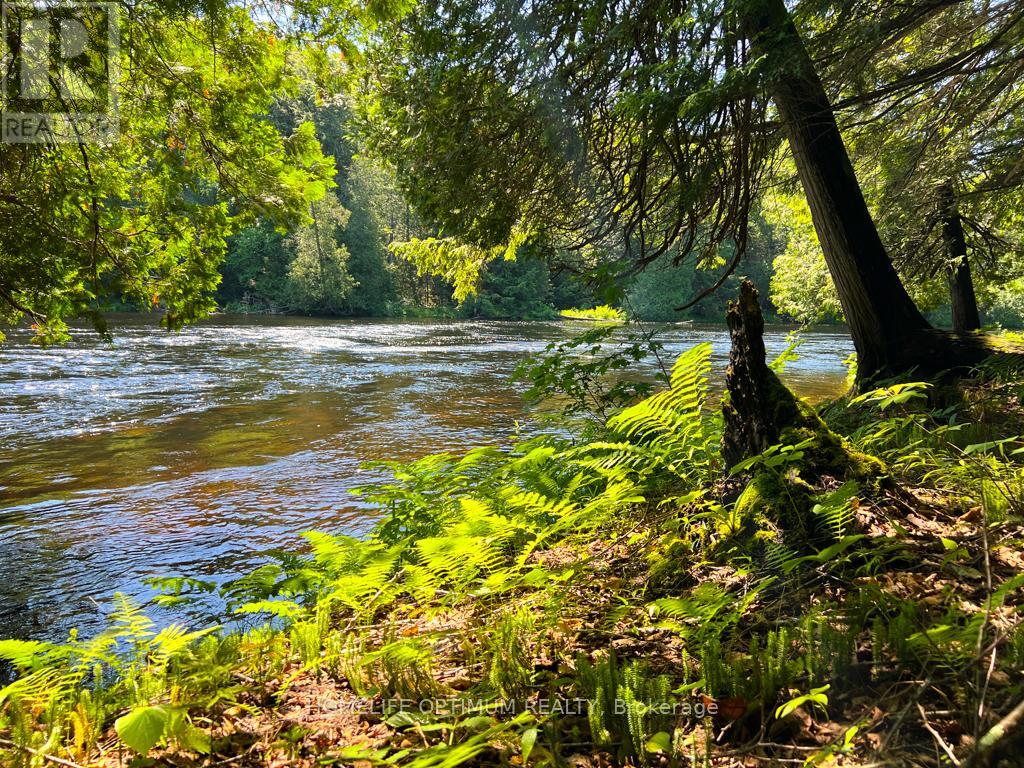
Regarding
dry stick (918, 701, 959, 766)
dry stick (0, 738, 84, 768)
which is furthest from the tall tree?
dry stick (0, 738, 84, 768)

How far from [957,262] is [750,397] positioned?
28.5 feet

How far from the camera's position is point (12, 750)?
72.0 inches

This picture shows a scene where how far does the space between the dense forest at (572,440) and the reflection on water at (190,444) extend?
0.13 meters

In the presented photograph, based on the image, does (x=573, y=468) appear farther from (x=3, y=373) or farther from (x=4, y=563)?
(x=3, y=373)

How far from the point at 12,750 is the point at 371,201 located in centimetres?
5375

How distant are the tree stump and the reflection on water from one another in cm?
400

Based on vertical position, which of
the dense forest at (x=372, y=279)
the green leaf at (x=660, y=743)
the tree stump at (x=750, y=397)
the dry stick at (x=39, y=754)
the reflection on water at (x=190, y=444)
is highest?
the dense forest at (x=372, y=279)

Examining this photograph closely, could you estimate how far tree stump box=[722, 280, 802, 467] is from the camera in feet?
9.54

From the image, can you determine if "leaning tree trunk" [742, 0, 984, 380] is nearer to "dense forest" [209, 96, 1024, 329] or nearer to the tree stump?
the tree stump

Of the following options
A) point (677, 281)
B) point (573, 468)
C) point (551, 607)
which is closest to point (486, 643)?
point (551, 607)

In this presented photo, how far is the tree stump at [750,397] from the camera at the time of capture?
2.91 m

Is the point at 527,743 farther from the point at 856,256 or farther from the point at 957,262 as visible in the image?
the point at 957,262

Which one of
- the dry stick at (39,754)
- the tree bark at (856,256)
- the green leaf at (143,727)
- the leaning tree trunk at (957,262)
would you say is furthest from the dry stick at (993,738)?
the leaning tree trunk at (957,262)

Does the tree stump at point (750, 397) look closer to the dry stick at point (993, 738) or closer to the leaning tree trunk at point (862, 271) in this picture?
the dry stick at point (993, 738)
